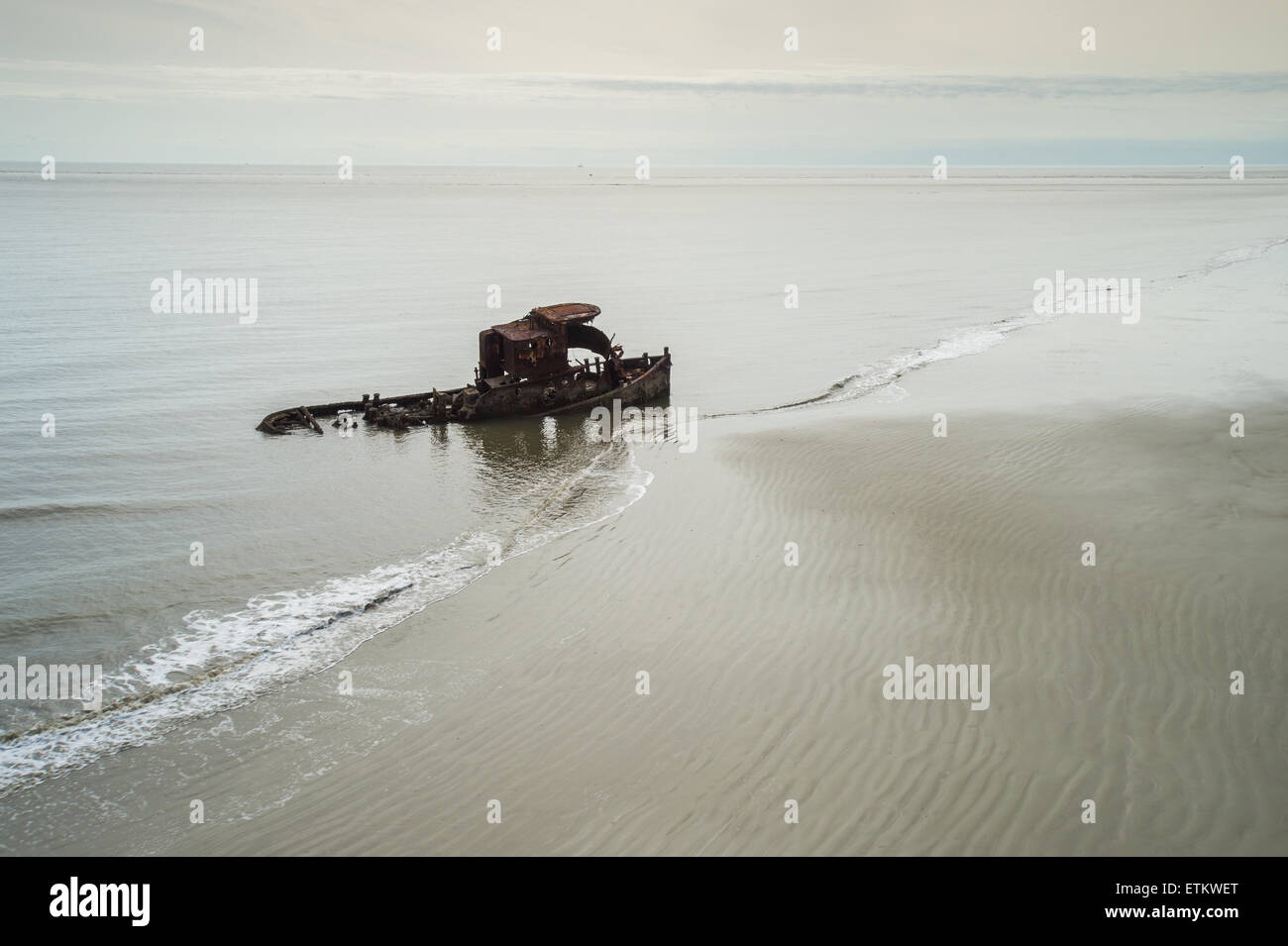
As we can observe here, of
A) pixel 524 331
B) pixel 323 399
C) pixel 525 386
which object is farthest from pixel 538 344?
pixel 323 399

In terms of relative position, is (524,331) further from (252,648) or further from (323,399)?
(252,648)

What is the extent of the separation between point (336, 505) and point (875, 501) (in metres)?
10.0

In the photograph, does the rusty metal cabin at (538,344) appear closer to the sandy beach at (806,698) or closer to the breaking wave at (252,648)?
the breaking wave at (252,648)

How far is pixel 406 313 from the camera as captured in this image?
38.4 m

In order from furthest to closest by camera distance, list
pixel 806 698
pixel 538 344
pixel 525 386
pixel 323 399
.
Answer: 1. pixel 323 399
2. pixel 538 344
3. pixel 525 386
4. pixel 806 698

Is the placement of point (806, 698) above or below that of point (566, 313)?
below

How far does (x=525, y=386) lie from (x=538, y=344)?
Result: 1.22 meters

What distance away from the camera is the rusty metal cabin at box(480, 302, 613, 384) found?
23266 mm

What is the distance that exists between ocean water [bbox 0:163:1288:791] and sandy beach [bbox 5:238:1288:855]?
1233mm

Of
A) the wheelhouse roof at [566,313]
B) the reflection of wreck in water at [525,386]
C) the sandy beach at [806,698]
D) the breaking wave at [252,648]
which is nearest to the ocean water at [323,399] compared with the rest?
the breaking wave at [252,648]

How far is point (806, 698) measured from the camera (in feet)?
30.9

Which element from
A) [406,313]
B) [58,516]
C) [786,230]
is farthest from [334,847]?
[786,230]

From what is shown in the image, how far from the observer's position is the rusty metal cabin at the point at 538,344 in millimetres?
23266
